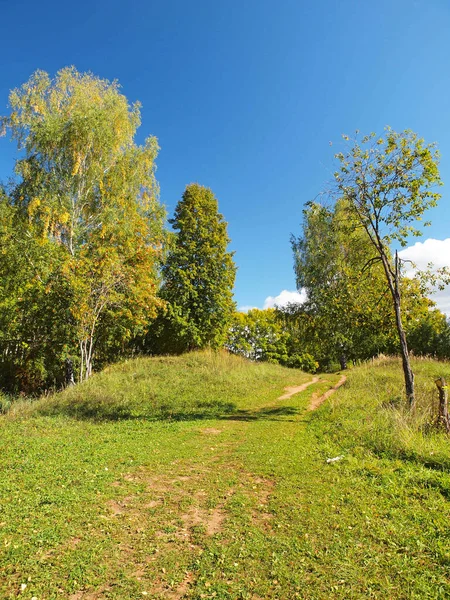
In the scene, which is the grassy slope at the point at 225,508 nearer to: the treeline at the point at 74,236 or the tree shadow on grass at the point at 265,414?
the tree shadow on grass at the point at 265,414

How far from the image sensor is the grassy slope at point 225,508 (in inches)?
126

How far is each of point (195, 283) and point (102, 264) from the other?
8645 mm

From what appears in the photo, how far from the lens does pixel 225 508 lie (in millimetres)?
4785

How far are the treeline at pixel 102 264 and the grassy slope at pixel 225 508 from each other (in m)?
5.54

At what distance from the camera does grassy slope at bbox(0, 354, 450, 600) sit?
3211 mm

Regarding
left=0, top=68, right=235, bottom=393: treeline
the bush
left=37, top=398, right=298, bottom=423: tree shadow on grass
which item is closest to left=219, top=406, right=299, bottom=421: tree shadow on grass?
left=37, top=398, right=298, bottom=423: tree shadow on grass

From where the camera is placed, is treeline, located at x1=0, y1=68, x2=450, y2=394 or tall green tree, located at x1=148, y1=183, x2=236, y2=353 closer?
treeline, located at x1=0, y1=68, x2=450, y2=394

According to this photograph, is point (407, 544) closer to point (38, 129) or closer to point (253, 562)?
point (253, 562)

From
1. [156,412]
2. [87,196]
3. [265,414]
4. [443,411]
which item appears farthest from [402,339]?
[87,196]

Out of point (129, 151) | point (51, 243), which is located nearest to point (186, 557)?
point (51, 243)

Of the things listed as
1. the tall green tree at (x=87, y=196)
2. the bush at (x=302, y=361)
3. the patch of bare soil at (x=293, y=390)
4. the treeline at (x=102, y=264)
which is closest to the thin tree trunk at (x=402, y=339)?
the treeline at (x=102, y=264)

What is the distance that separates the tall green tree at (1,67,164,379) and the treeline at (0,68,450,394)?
67mm

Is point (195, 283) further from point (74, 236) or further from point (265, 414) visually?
point (265, 414)

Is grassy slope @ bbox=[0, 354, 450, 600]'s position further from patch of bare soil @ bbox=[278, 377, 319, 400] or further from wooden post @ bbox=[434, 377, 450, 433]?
patch of bare soil @ bbox=[278, 377, 319, 400]
